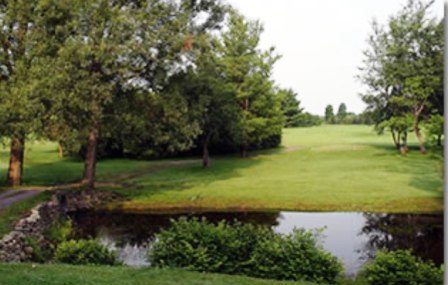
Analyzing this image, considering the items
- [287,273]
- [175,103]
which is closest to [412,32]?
[175,103]

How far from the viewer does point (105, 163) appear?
1506 inches

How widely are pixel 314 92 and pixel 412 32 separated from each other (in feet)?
111

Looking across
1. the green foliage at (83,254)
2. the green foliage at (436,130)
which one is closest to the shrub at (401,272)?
the green foliage at (83,254)

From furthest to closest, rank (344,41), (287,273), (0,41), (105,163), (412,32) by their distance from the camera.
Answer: (412,32), (105,163), (0,41), (287,273), (344,41)

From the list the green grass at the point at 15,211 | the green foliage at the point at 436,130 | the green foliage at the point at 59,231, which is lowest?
the green foliage at the point at 59,231

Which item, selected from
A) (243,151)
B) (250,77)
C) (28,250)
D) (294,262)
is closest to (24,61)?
(28,250)

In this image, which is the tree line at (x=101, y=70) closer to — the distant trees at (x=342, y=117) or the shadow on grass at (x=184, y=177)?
the shadow on grass at (x=184, y=177)

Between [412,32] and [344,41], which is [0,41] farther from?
[412,32]

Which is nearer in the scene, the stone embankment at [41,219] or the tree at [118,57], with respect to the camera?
the stone embankment at [41,219]

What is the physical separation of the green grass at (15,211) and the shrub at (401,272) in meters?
9.75

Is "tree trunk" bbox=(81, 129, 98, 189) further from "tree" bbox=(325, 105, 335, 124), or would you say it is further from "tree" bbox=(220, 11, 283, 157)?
"tree" bbox=(325, 105, 335, 124)

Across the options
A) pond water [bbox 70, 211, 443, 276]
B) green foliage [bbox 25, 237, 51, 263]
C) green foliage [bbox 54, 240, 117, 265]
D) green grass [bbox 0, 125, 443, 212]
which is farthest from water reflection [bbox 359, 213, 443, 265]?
green foliage [bbox 25, 237, 51, 263]

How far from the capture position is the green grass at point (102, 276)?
23.2ft

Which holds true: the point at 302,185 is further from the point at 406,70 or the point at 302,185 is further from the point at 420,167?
the point at 406,70
